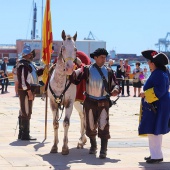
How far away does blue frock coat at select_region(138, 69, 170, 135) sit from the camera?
927cm

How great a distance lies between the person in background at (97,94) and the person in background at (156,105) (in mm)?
777

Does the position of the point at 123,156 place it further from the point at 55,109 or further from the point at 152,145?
the point at 55,109

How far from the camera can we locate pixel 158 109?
934 centimetres

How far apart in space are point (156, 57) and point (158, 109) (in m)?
0.86

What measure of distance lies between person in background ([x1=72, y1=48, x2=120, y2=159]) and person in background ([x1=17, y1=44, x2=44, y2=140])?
6.90ft

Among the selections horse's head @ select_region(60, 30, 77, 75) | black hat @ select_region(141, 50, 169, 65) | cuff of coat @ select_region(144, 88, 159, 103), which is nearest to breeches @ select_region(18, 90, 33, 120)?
horse's head @ select_region(60, 30, 77, 75)

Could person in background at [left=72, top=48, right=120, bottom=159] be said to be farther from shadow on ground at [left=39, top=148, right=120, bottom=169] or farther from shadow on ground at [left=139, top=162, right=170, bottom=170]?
shadow on ground at [left=139, top=162, right=170, bottom=170]

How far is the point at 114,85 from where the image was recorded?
399 inches

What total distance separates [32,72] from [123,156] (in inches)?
119

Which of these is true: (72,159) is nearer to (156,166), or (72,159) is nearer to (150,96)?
(156,166)

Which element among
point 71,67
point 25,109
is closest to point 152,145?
point 71,67

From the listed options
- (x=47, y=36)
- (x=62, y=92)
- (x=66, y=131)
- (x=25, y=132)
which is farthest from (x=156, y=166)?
(x=47, y=36)

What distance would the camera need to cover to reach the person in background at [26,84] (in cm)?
1187

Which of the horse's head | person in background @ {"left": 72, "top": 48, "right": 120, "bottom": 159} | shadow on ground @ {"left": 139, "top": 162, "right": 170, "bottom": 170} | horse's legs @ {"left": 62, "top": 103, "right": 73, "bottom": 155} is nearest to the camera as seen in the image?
shadow on ground @ {"left": 139, "top": 162, "right": 170, "bottom": 170}
